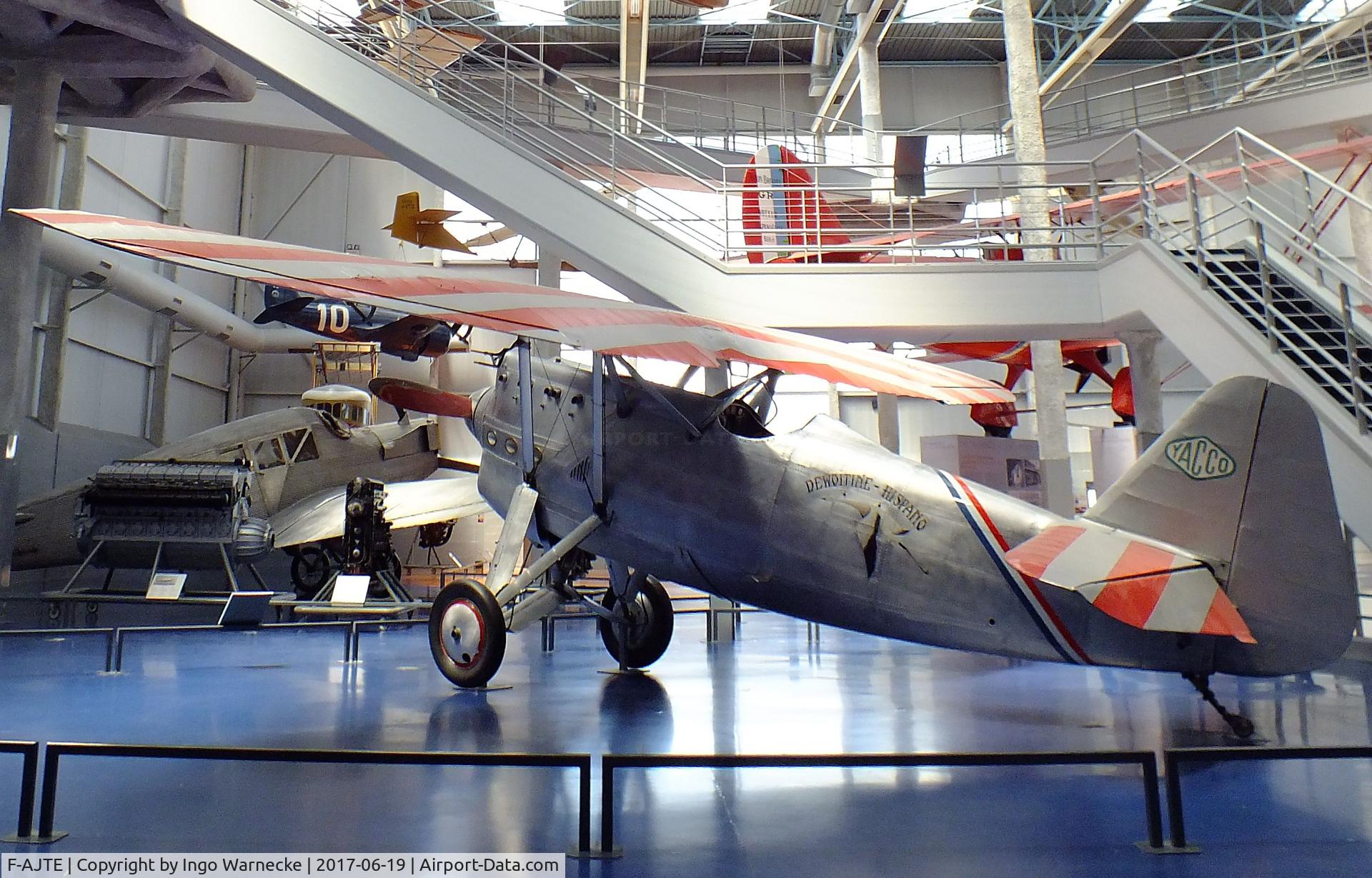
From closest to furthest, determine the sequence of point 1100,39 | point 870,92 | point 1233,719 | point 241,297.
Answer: point 1233,719, point 870,92, point 1100,39, point 241,297

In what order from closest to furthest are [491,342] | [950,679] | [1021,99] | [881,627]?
[881,627] → [950,679] → [1021,99] → [491,342]

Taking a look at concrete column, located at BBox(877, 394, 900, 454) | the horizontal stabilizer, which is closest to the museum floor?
the horizontal stabilizer

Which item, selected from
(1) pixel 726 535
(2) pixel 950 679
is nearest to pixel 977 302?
(2) pixel 950 679

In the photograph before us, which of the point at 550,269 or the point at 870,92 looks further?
the point at 870,92

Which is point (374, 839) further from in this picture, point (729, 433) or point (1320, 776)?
point (1320, 776)

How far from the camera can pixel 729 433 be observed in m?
5.98

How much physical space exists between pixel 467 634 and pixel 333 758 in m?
3.33

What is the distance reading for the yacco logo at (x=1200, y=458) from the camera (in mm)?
4367

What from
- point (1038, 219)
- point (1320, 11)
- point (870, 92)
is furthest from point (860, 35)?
point (1320, 11)

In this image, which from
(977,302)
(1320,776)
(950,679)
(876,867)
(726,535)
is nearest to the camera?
(876,867)

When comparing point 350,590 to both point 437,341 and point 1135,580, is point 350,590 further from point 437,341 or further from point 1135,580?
point 1135,580

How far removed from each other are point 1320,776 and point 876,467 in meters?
2.70

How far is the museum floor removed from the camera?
3254 millimetres

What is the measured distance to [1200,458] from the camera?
447cm
